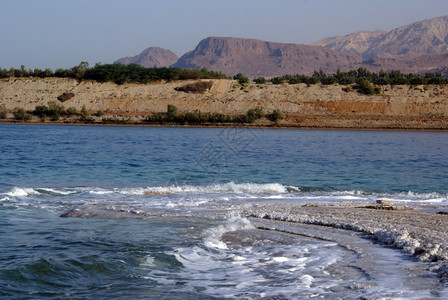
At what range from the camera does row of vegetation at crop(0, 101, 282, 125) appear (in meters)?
62.1

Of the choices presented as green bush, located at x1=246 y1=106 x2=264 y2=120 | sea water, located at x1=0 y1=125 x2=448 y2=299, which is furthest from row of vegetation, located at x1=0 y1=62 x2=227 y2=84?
sea water, located at x1=0 y1=125 x2=448 y2=299

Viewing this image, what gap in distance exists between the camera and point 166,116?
210ft

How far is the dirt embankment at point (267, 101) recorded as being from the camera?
61.3m

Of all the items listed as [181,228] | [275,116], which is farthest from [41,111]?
[181,228]

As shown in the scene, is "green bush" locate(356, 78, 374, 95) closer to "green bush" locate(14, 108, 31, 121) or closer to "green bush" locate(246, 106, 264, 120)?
"green bush" locate(246, 106, 264, 120)

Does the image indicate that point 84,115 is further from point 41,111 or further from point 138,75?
point 138,75

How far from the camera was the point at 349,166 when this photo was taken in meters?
27.0

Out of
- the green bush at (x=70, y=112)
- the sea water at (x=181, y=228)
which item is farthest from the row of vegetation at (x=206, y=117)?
the sea water at (x=181, y=228)

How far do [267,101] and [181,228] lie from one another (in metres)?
56.7

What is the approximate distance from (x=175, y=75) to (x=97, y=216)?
224 feet

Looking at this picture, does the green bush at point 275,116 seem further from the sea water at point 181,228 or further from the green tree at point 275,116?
the sea water at point 181,228

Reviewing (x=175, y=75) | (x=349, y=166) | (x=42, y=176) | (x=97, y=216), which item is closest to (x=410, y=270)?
(x=97, y=216)

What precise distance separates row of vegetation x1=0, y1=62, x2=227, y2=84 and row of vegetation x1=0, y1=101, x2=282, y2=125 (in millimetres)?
14024

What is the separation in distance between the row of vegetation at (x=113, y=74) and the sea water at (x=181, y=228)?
170 feet
